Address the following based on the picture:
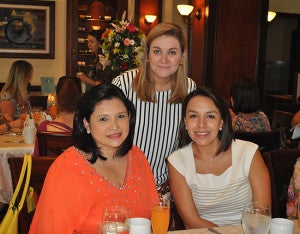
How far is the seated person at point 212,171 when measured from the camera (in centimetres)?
235

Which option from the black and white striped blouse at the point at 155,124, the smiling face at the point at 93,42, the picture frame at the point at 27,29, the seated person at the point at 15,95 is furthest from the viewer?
the picture frame at the point at 27,29

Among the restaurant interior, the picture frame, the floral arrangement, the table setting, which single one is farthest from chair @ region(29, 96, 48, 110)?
the table setting

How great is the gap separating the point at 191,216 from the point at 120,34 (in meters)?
2.54

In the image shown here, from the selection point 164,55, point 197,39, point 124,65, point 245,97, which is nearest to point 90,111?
point 164,55

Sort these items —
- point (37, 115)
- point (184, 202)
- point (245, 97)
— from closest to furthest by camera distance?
1. point (184, 202)
2. point (245, 97)
3. point (37, 115)

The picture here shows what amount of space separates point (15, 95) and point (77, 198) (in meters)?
3.21

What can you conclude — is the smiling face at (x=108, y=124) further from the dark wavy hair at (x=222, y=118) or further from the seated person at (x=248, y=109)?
the seated person at (x=248, y=109)

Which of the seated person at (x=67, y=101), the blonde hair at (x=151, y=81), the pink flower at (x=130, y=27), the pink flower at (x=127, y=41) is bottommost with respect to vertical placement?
the seated person at (x=67, y=101)

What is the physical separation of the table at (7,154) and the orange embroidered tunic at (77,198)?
1850mm

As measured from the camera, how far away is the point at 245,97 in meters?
4.05

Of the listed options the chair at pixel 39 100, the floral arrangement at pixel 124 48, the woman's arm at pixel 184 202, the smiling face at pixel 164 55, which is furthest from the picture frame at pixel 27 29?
the woman's arm at pixel 184 202

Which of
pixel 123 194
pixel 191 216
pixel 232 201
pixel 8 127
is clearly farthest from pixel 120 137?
pixel 8 127

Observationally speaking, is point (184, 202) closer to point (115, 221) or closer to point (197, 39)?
point (115, 221)

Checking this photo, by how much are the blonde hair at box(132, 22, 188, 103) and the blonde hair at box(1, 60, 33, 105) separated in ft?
8.14
